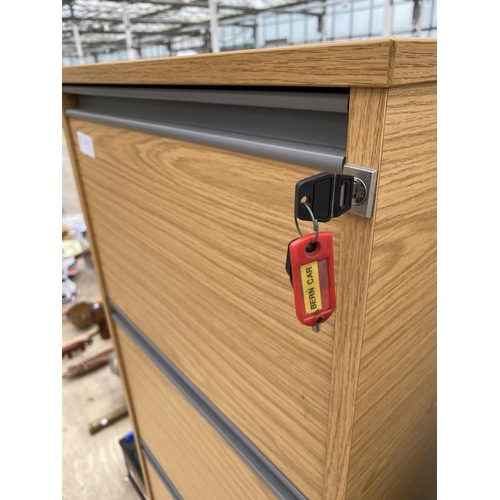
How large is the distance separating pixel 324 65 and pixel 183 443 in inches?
27.9

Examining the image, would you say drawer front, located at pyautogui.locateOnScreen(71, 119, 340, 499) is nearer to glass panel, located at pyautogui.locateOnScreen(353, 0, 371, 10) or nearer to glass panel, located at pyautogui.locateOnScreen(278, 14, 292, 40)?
glass panel, located at pyautogui.locateOnScreen(353, 0, 371, 10)

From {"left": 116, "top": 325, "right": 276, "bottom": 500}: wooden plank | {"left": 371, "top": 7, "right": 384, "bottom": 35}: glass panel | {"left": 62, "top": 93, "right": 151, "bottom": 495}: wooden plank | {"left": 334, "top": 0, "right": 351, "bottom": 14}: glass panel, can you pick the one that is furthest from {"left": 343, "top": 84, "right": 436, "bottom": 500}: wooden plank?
{"left": 334, "top": 0, "right": 351, "bottom": 14}: glass panel

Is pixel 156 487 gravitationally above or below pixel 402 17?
below

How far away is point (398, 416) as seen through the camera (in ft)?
1.44

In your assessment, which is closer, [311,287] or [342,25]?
[311,287]

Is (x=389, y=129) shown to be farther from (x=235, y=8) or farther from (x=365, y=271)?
(x=235, y=8)

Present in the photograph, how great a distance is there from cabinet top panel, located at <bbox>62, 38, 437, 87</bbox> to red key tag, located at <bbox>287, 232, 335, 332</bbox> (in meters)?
0.10

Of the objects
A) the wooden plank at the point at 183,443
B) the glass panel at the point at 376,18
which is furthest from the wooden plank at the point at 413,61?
the glass panel at the point at 376,18

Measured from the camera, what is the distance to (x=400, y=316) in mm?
354

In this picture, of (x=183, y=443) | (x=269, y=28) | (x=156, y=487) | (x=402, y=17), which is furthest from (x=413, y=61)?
(x=269, y=28)

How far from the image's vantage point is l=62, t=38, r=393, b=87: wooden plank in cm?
22

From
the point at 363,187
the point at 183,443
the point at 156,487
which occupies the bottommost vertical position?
the point at 156,487

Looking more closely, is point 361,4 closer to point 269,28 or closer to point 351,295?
point 269,28

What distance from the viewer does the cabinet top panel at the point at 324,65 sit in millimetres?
216
